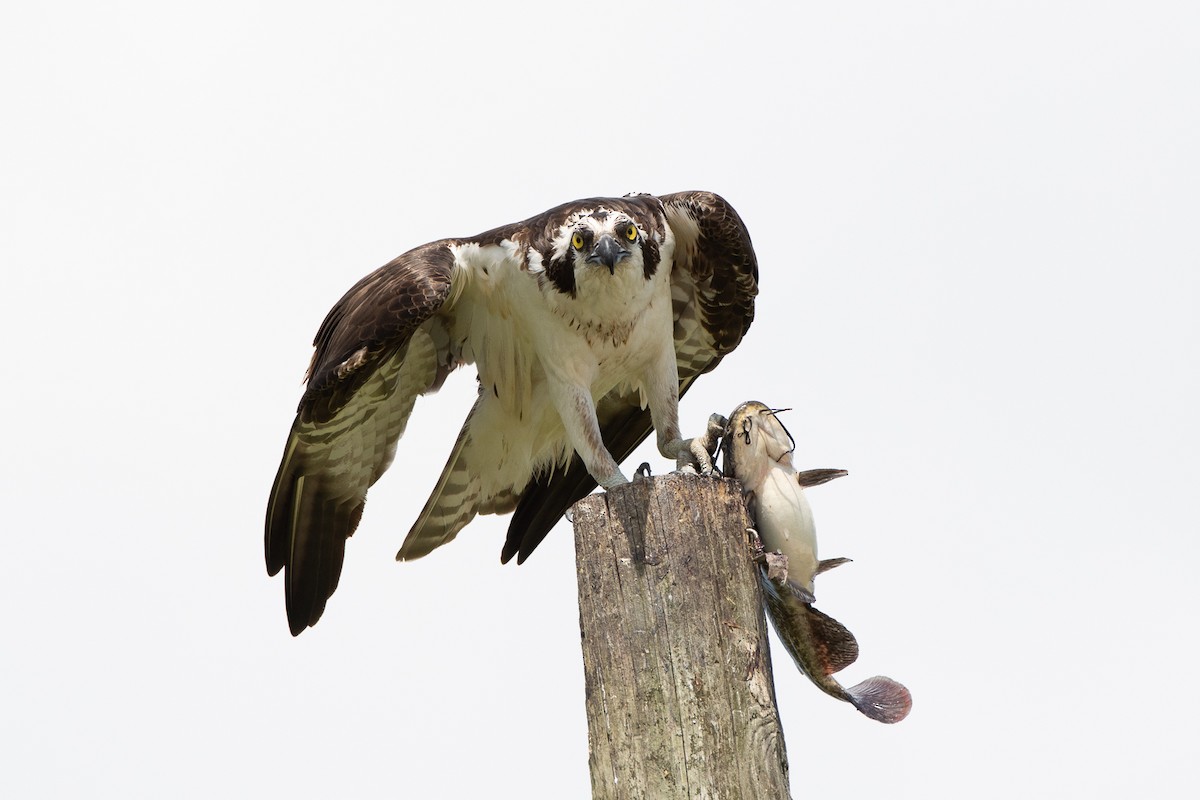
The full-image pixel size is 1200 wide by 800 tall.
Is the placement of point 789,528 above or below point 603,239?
below

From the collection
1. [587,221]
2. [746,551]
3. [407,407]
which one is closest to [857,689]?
[746,551]

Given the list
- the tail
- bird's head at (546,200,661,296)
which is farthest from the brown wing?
the tail

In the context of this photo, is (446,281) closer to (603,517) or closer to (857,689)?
(603,517)

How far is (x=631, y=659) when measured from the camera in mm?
4570

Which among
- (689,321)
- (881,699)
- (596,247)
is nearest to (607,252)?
(596,247)

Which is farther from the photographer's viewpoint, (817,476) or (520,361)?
(520,361)

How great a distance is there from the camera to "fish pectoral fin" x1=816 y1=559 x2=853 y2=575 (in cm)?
556

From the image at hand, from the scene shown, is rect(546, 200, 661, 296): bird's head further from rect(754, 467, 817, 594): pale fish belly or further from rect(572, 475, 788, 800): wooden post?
rect(572, 475, 788, 800): wooden post

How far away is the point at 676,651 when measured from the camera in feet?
14.9

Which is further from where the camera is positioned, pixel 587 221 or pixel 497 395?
pixel 497 395

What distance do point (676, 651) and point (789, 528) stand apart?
102 centimetres

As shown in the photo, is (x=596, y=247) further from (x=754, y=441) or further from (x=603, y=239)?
(x=754, y=441)

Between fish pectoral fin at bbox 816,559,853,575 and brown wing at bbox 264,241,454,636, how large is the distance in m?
2.07

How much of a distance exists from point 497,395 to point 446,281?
3.42ft
